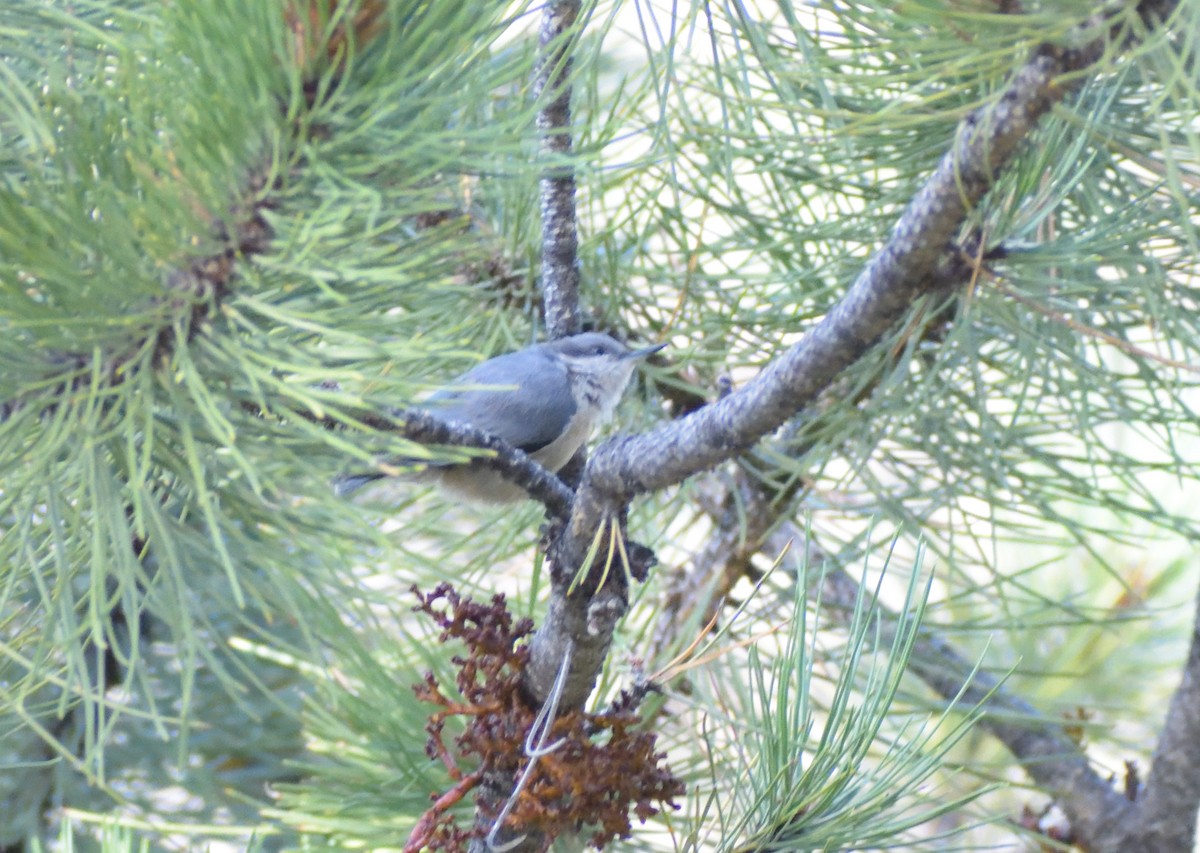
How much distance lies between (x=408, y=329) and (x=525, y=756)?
33 centimetres

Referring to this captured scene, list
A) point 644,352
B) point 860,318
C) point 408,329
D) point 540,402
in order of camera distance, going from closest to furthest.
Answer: point 860,318 < point 408,329 < point 644,352 < point 540,402

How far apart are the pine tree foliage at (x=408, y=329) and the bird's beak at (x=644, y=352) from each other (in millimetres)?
28

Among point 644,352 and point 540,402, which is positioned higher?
point 644,352

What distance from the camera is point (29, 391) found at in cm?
60

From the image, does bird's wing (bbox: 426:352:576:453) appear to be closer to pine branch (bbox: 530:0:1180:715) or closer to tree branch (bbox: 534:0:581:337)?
tree branch (bbox: 534:0:581:337)

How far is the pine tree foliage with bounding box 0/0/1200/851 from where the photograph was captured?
0.56 meters

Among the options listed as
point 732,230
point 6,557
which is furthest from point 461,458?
point 732,230

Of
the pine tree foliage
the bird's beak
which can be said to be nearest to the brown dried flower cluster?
the pine tree foliage

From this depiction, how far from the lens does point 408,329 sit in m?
0.82

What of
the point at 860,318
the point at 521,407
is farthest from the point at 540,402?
the point at 860,318

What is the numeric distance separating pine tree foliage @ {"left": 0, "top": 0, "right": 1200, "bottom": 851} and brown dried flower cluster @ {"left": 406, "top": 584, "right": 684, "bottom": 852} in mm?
54

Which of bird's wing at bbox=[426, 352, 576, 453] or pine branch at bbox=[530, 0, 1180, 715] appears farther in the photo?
bird's wing at bbox=[426, 352, 576, 453]

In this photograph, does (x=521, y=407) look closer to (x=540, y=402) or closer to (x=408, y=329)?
(x=540, y=402)

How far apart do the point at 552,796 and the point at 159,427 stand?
38 centimetres
